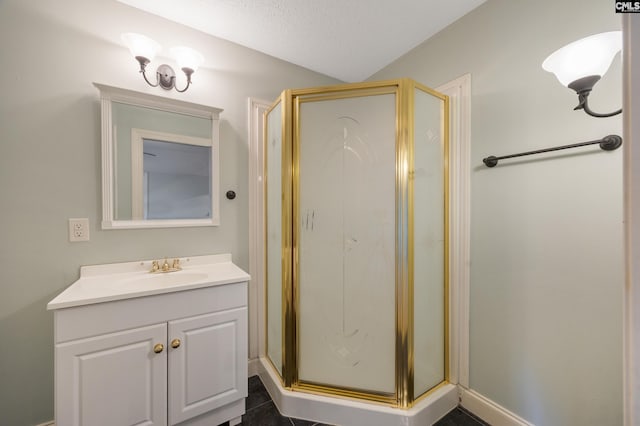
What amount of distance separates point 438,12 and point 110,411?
106 inches

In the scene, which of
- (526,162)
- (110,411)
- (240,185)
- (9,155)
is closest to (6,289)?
(9,155)

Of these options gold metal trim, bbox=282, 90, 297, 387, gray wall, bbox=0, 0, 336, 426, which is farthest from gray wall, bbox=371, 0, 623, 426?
gray wall, bbox=0, 0, 336, 426

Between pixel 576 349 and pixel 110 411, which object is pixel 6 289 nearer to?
pixel 110 411

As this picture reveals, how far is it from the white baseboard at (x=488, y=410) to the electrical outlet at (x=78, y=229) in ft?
7.80

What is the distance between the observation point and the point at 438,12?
1.48 meters

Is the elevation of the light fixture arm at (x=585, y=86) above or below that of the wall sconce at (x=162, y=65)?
below

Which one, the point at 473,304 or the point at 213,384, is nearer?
the point at 213,384

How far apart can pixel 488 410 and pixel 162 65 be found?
2.81 m

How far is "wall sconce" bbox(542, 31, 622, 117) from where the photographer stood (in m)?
0.87

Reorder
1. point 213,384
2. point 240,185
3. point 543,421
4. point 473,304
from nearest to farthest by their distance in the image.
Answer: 1. point 543,421
2. point 213,384
3. point 473,304
4. point 240,185

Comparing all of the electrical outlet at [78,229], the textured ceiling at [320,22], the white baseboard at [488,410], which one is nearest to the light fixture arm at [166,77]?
the textured ceiling at [320,22]

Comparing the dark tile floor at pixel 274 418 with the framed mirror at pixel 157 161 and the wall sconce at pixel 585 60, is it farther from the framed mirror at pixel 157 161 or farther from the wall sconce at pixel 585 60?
the wall sconce at pixel 585 60

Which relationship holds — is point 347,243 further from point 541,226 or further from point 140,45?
point 140,45

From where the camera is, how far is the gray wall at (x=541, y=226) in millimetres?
1025
